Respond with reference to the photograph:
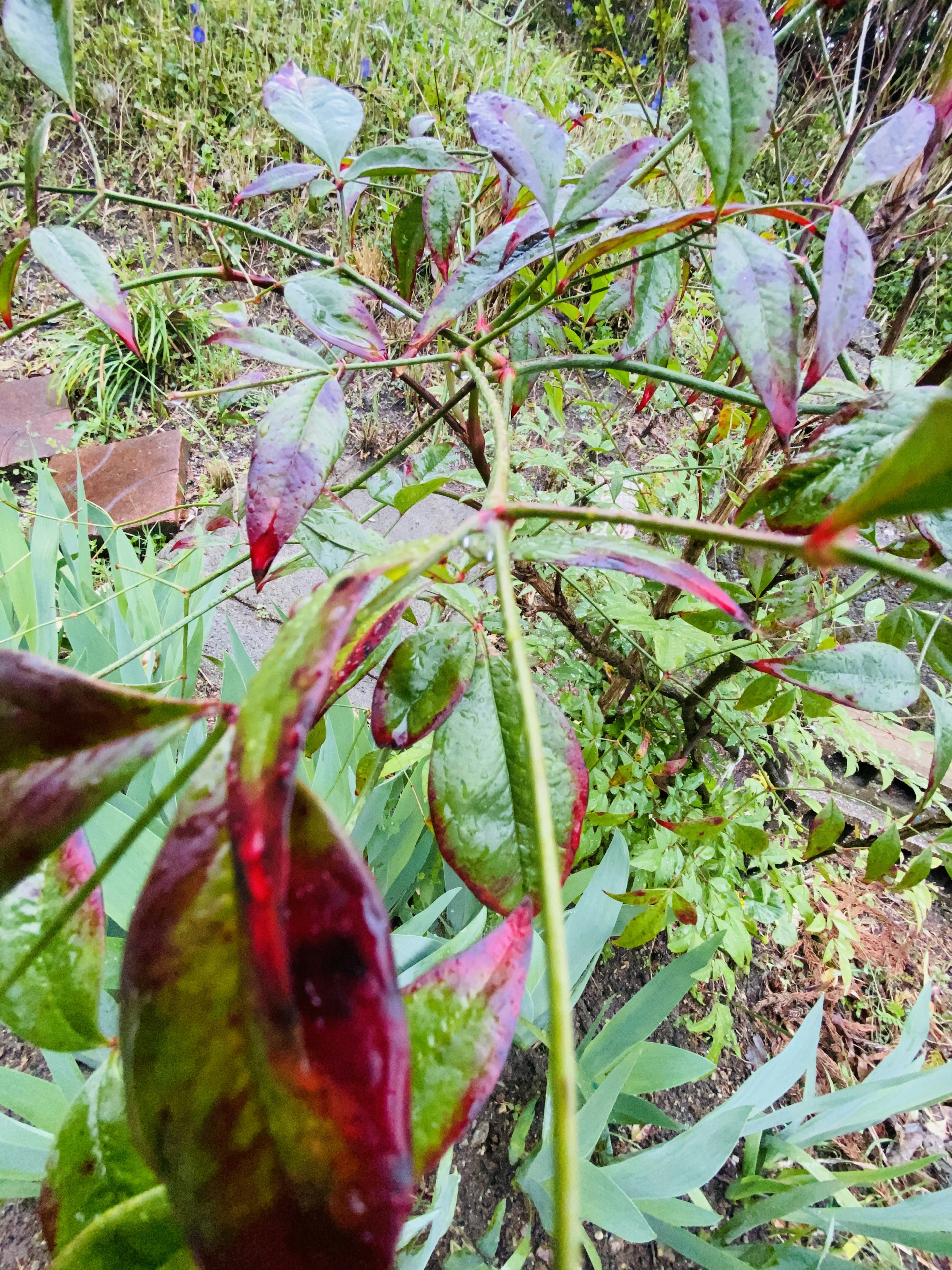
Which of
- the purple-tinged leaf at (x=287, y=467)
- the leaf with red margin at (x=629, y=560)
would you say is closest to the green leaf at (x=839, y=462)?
the leaf with red margin at (x=629, y=560)

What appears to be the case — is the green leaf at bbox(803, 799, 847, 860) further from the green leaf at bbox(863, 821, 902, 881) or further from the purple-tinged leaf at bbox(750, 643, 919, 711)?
the purple-tinged leaf at bbox(750, 643, 919, 711)

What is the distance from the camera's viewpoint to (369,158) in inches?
19.5

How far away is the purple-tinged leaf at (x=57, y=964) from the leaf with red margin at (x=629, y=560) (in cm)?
18

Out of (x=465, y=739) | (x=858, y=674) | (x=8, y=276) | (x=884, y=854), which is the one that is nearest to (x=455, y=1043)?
(x=465, y=739)

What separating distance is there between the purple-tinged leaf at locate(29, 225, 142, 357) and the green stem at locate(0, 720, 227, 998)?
0.32m

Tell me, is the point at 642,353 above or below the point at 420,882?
above

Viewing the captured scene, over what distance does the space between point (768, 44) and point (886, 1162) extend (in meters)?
1.29

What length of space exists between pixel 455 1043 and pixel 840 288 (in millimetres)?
401

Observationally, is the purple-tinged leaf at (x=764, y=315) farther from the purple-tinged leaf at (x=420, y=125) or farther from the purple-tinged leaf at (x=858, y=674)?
the purple-tinged leaf at (x=420, y=125)

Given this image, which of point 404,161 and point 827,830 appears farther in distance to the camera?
point 827,830

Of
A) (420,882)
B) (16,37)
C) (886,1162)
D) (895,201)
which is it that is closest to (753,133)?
(16,37)

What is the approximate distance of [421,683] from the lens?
346 millimetres

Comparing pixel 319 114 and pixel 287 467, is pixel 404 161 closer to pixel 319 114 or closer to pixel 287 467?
pixel 319 114

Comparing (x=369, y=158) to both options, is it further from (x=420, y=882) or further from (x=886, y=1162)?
(x=886, y=1162)
